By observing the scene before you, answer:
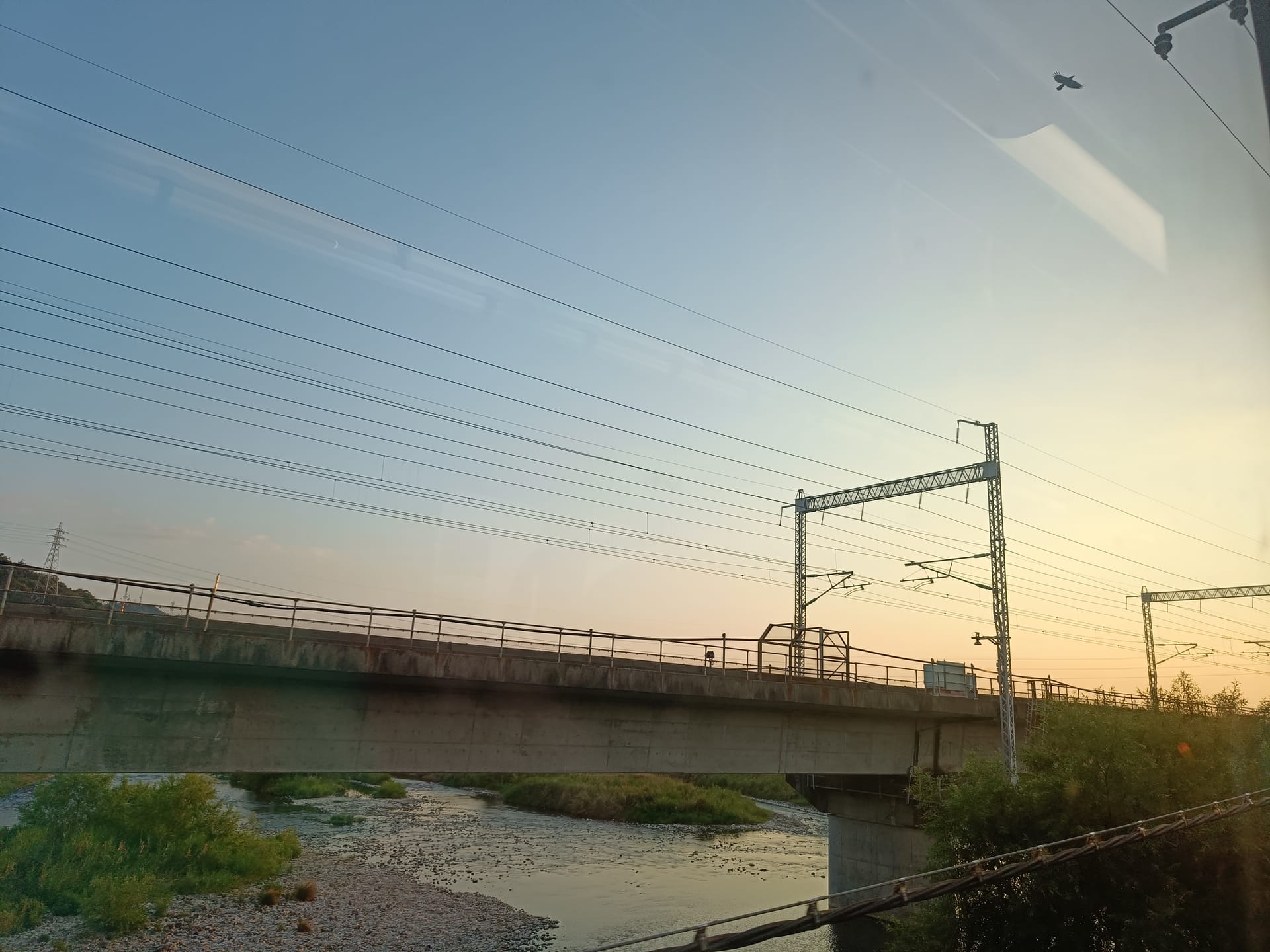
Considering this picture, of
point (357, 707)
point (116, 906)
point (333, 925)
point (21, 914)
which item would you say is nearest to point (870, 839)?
point (333, 925)

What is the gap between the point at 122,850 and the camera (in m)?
30.2

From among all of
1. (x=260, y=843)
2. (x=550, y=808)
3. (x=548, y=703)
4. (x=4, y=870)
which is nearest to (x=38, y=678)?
(x=548, y=703)

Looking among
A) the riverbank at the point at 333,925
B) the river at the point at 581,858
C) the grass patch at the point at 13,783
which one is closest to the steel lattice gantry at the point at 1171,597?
the river at the point at 581,858

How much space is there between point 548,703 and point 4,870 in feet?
68.3

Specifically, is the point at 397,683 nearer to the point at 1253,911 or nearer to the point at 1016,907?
the point at 1016,907

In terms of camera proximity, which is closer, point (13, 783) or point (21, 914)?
point (21, 914)

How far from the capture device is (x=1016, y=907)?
19734 mm

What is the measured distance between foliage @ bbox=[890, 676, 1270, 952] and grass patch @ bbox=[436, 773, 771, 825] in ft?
118

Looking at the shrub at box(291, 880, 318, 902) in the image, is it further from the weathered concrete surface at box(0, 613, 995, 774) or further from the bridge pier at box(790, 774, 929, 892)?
the bridge pier at box(790, 774, 929, 892)

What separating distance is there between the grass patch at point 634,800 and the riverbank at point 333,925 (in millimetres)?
24424

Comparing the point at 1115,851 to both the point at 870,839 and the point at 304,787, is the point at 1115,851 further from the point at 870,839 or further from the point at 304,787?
the point at 304,787

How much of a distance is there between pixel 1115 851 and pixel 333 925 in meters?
24.1

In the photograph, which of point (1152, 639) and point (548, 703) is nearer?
point (548, 703)

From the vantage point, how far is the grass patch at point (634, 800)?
58031 mm
